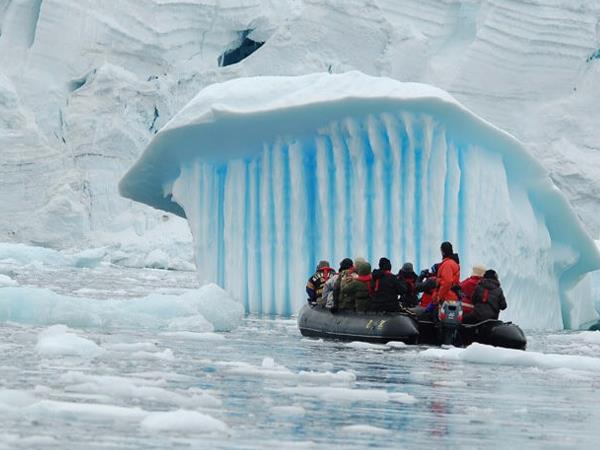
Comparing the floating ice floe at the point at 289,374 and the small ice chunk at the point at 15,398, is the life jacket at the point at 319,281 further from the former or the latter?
the small ice chunk at the point at 15,398

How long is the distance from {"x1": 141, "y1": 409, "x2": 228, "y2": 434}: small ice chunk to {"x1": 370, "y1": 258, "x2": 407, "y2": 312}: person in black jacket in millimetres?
6150

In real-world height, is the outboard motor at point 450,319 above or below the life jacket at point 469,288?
below

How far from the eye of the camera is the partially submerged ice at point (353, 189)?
15.9m

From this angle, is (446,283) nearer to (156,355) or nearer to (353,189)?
(156,355)

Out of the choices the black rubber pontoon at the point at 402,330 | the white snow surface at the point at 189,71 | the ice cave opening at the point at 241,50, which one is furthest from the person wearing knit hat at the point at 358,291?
the ice cave opening at the point at 241,50

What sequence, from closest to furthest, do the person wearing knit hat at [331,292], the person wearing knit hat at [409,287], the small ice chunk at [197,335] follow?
the small ice chunk at [197,335], the person wearing knit hat at [331,292], the person wearing knit hat at [409,287]

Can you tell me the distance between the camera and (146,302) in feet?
42.7

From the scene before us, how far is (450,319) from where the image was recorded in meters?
11.5

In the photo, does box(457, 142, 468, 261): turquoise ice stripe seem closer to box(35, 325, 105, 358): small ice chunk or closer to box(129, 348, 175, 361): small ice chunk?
box(129, 348, 175, 361): small ice chunk

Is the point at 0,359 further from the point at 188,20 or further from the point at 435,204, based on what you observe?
the point at 188,20

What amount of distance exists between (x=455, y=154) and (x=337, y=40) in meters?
20.7

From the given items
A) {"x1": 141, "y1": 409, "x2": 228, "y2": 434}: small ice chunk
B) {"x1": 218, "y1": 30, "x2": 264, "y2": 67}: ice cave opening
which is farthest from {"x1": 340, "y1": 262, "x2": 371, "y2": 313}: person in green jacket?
{"x1": 218, "y1": 30, "x2": 264, "y2": 67}: ice cave opening

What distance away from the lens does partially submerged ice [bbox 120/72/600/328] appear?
15.9 metres

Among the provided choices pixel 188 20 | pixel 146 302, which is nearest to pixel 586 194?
pixel 188 20
